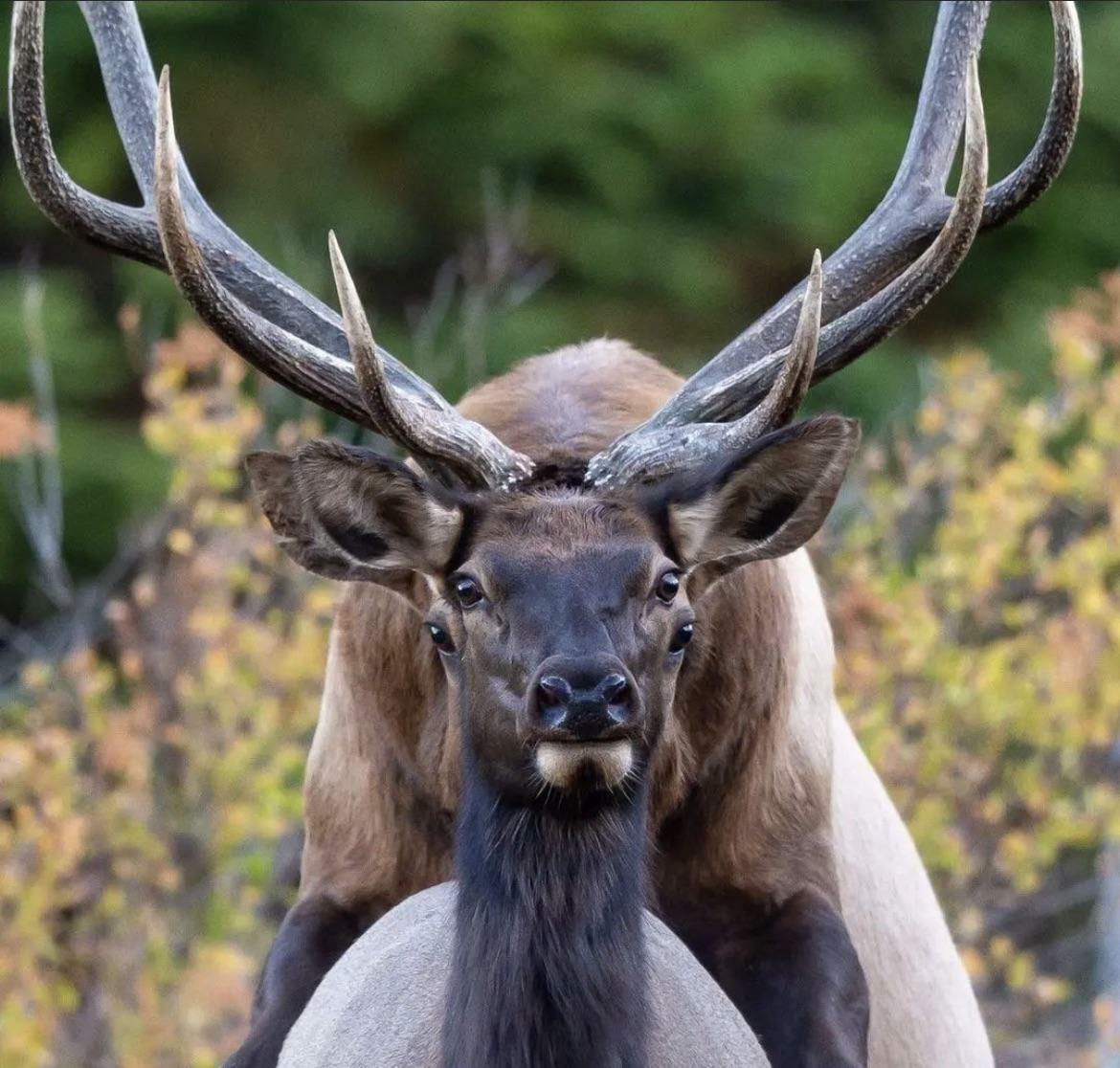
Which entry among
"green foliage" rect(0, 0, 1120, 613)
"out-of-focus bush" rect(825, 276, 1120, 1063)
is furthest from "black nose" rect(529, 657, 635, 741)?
"green foliage" rect(0, 0, 1120, 613)

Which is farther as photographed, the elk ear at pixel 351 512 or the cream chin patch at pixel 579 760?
the elk ear at pixel 351 512

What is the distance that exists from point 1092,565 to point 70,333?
7425mm

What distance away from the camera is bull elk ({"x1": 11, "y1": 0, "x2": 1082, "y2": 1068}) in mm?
5332

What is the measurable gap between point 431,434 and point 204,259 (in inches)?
24.4

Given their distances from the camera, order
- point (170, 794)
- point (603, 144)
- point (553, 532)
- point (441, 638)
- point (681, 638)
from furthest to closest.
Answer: point (603, 144) → point (170, 794) → point (441, 638) → point (681, 638) → point (553, 532)

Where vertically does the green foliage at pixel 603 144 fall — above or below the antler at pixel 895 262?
above

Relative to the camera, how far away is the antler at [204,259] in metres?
5.49

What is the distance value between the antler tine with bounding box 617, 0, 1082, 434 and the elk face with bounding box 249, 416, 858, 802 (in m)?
0.24

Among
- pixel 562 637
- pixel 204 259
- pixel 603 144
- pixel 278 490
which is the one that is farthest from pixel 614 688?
pixel 603 144

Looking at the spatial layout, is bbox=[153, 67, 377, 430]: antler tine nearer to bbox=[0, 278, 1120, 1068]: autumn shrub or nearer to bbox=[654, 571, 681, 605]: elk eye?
bbox=[654, 571, 681, 605]: elk eye

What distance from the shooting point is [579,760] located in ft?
16.9

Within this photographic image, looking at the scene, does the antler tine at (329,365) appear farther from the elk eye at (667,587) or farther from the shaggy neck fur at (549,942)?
the shaggy neck fur at (549,942)

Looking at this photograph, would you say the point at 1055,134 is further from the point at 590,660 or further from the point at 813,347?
the point at 590,660

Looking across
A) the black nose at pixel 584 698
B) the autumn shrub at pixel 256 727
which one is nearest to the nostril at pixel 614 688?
the black nose at pixel 584 698
